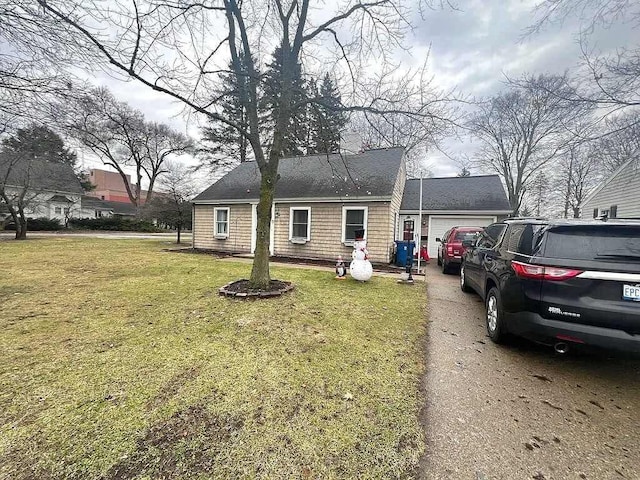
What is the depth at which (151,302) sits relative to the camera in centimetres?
536

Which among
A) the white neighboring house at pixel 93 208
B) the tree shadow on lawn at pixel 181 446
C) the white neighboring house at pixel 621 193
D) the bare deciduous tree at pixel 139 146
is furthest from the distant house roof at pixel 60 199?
the white neighboring house at pixel 621 193

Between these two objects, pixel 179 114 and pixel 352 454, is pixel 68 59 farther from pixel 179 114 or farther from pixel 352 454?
pixel 352 454

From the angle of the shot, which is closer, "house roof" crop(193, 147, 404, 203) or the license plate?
the license plate

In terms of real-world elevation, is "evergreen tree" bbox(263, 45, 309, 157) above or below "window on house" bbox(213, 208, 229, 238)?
above

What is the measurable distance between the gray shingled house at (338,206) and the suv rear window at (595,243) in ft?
23.7

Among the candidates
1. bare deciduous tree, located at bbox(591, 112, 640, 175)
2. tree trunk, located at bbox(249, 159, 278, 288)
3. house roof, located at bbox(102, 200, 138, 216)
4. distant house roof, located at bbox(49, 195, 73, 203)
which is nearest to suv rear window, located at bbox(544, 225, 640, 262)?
tree trunk, located at bbox(249, 159, 278, 288)

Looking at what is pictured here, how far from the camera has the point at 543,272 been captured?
289 centimetres

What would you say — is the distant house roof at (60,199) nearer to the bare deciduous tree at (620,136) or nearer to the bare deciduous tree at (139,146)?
the bare deciduous tree at (139,146)

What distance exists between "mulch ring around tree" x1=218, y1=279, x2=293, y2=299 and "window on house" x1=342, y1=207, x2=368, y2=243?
5.16m

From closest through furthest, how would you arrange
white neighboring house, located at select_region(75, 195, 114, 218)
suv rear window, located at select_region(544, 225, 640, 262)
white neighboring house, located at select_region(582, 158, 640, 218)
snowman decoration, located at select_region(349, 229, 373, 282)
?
suv rear window, located at select_region(544, 225, 640, 262)
snowman decoration, located at select_region(349, 229, 373, 282)
white neighboring house, located at select_region(582, 158, 640, 218)
white neighboring house, located at select_region(75, 195, 114, 218)

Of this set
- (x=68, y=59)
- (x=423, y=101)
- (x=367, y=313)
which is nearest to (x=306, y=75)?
(x=423, y=101)

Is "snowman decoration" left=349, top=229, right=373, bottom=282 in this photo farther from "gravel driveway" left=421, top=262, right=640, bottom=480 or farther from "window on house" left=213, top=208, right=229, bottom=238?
"window on house" left=213, top=208, right=229, bottom=238

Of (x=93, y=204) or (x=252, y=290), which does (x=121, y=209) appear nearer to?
(x=93, y=204)

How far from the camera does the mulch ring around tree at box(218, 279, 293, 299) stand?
220 inches
